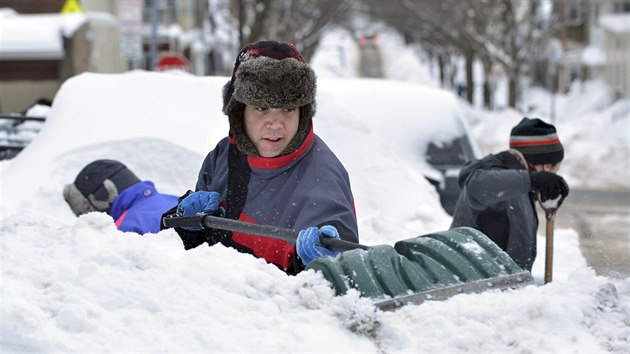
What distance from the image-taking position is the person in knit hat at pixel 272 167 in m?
3.32

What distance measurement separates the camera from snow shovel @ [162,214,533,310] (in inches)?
96.1

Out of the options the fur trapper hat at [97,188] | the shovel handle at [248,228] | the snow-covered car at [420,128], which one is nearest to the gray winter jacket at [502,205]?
the fur trapper hat at [97,188]

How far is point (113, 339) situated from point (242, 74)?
1.52 m

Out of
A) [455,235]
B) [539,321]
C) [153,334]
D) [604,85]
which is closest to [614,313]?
[539,321]

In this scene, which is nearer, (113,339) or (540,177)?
(113,339)

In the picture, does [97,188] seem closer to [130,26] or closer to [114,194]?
[114,194]

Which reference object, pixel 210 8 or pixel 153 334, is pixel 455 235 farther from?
pixel 210 8

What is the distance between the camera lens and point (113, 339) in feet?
7.21

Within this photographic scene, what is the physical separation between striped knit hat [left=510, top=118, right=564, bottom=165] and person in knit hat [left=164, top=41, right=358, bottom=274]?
1.70 meters

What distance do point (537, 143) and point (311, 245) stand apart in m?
2.33

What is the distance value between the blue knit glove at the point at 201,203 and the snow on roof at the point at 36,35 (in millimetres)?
20989

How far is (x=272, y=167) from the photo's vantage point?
11.3 ft

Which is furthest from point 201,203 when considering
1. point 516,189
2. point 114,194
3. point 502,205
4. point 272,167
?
point 502,205

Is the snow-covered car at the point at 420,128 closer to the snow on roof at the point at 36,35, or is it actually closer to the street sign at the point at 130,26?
the street sign at the point at 130,26
